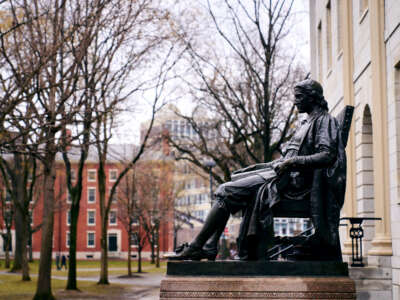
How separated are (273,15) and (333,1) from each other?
7.30ft

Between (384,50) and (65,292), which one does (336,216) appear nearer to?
(384,50)

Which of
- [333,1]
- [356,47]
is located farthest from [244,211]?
[333,1]

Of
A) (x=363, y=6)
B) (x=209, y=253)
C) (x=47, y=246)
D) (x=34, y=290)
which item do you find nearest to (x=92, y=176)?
(x=34, y=290)

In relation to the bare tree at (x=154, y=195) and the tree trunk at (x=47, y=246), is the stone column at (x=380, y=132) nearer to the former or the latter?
the tree trunk at (x=47, y=246)

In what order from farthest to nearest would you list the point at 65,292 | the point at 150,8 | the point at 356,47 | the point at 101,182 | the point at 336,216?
the point at 101,182 → the point at 65,292 → the point at 150,8 → the point at 356,47 → the point at 336,216

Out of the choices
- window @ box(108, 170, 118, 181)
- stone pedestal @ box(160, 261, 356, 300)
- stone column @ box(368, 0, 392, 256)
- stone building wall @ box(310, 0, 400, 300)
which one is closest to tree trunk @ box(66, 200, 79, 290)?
stone building wall @ box(310, 0, 400, 300)

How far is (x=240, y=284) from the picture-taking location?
22.5 feet

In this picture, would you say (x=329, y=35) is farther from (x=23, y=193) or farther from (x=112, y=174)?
(x=112, y=174)

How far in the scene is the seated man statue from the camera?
7.17 metres

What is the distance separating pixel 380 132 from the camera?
15.1 metres

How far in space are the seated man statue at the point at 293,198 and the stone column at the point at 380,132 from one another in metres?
7.93

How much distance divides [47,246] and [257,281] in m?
17.8

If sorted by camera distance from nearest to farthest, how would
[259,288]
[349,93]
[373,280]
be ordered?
[259,288] < [373,280] < [349,93]

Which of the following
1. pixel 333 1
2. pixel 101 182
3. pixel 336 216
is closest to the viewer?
pixel 336 216
